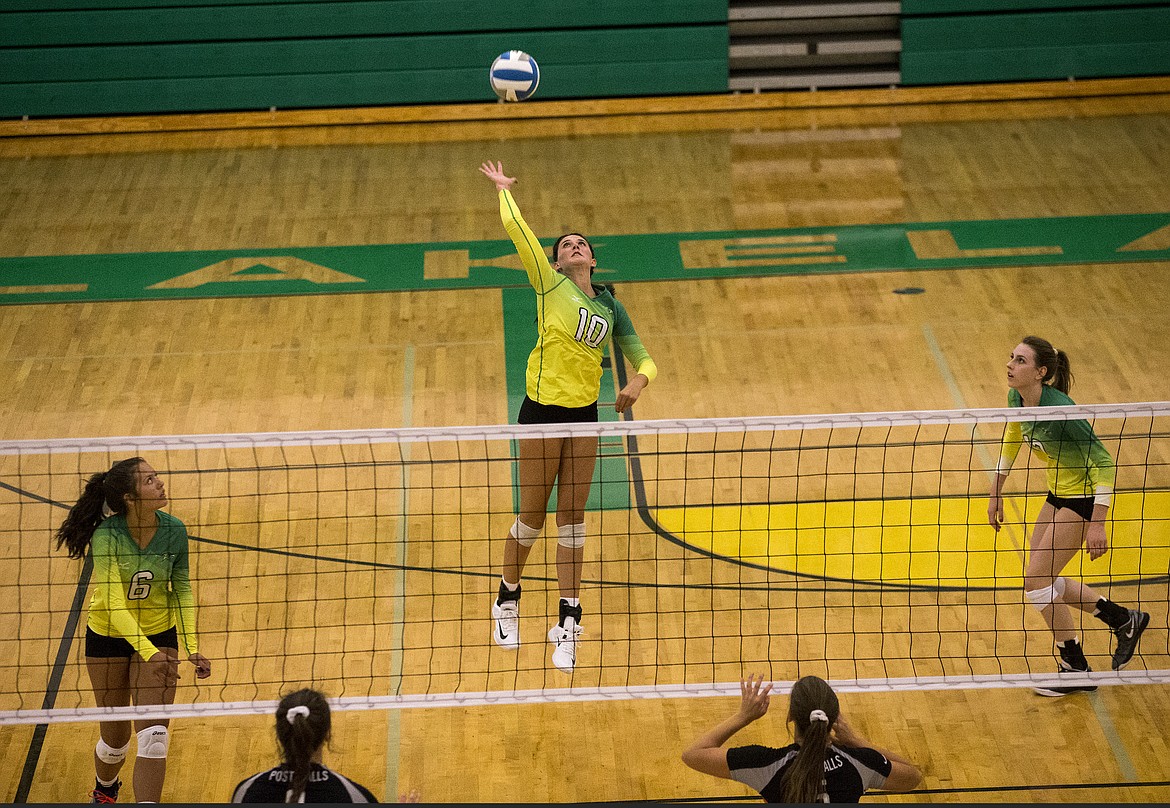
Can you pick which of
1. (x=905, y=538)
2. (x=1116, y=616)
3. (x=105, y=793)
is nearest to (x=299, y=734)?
(x=105, y=793)

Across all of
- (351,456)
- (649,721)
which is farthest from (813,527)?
(351,456)

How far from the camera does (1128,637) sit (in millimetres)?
7348

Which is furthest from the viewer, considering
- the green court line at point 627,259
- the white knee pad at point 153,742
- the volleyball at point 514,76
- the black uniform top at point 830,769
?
the green court line at point 627,259

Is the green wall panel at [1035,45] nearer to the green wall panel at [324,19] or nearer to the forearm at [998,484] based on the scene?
the green wall panel at [324,19]

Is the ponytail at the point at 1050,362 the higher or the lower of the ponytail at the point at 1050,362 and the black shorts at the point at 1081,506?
the higher

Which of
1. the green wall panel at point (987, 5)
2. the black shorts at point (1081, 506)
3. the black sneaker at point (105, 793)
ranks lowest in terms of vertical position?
the black sneaker at point (105, 793)

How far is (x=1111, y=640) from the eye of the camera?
771 centimetres

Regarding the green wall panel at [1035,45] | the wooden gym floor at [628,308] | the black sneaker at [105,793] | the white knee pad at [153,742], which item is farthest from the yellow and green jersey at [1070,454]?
the green wall panel at [1035,45]

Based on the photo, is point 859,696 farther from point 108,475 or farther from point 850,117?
point 850,117

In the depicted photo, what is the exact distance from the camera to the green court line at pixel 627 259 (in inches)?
486

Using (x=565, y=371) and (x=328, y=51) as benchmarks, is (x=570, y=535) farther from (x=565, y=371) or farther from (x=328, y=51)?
(x=328, y=51)

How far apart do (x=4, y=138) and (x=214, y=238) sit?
155 inches

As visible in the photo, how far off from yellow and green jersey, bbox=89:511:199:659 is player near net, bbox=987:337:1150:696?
4088 mm

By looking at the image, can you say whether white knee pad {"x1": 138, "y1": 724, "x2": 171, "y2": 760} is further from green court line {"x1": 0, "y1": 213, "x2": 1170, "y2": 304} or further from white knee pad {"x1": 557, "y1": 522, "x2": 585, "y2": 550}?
green court line {"x1": 0, "y1": 213, "x2": 1170, "y2": 304}
